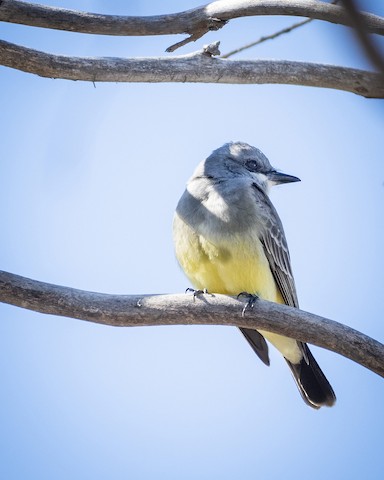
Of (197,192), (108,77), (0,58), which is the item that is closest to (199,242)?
(197,192)

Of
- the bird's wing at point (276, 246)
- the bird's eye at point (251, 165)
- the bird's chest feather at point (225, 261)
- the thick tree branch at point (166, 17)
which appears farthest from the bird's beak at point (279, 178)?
the thick tree branch at point (166, 17)

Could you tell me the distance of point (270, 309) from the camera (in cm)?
379

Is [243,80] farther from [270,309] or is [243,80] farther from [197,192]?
[270,309]

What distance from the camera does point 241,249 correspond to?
15.6 ft

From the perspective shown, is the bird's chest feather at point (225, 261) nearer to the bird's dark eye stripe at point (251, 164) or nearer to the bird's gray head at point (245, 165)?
the bird's gray head at point (245, 165)

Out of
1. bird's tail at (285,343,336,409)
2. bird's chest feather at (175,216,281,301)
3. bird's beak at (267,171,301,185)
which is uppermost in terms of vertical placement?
bird's beak at (267,171,301,185)

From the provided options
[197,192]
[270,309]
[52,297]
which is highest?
[197,192]

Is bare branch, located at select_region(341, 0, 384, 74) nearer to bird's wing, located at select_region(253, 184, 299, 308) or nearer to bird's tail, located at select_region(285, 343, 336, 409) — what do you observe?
bird's wing, located at select_region(253, 184, 299, 308)

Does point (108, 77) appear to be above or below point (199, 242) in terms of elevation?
above

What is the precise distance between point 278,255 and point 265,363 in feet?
2.85

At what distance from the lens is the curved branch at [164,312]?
11.7ft

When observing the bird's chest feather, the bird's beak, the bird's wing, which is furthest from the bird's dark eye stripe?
the bird's chest feather

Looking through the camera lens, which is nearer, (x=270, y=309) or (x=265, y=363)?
(x=270, y=309)

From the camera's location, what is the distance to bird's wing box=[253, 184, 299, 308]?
16.7ft
